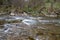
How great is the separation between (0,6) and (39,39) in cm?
652

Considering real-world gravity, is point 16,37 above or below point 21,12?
above

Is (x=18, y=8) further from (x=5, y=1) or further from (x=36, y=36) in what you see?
(x=36, y=36)

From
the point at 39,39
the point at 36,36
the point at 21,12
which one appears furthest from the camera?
the point at 21,12

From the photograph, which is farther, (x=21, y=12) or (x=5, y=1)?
(x=5, y=1)

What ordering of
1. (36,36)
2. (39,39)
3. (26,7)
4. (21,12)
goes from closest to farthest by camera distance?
1. (39,39)
2. (36,36)
3. (21,12)
4. (26,7)

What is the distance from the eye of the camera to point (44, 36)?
4.06m

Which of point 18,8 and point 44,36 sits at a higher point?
point 44,36

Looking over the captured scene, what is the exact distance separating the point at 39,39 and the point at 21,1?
6.32 meters

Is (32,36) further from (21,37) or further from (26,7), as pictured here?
(26,7)

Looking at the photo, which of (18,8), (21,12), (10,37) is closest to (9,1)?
(18,8)

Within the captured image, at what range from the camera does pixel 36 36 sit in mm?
4102

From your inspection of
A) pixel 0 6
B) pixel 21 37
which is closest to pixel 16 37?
pixel 21 37

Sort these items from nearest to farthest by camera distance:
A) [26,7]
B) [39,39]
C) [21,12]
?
[39,39] → [21,12] → [26,7]

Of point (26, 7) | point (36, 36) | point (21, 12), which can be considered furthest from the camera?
point (26, 7)
